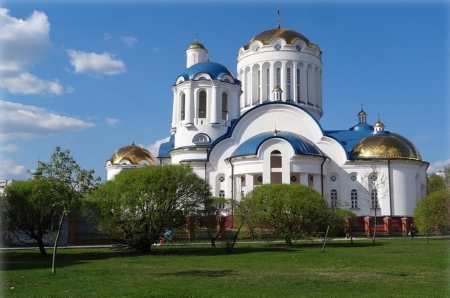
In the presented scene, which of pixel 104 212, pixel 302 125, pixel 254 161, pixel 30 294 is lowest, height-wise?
pixel 30 294

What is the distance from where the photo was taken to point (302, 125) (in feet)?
127

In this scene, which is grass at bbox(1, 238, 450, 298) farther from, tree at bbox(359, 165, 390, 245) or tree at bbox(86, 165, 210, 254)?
tree at bbox(359, 165, 390, 245)

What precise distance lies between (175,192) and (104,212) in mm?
2933

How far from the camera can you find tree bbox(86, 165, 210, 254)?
19562 millimetres

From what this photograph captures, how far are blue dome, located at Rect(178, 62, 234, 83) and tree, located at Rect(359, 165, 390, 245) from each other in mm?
13311

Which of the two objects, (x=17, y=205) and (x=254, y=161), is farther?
(x=254, y=161)

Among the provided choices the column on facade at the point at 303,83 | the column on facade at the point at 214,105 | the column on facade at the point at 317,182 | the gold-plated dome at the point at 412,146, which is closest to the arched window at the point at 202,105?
the column on facade at the point at 214,105

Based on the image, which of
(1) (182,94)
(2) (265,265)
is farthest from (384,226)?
(2) (265,265)

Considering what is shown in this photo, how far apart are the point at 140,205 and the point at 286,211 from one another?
7318 millimetres

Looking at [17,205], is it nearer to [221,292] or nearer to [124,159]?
[221,292]

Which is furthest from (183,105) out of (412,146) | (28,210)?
(28,210)

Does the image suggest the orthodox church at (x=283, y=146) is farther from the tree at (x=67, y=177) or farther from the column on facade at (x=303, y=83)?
the tree at (x=67, y=177)

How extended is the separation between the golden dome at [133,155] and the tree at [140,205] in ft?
81.6

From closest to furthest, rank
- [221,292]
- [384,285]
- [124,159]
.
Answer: [221,292], [384,285], [124,159]
